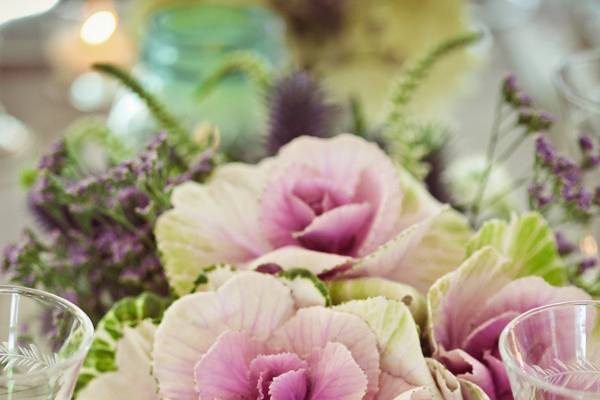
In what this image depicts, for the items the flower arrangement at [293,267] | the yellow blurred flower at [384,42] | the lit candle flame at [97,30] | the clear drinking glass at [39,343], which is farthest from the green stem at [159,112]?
the lit candle flame at [97,30]

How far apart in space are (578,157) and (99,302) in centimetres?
22

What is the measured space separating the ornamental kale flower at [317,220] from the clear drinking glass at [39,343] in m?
0.05

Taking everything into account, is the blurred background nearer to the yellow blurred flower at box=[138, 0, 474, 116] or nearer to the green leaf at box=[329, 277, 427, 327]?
the yellow blurred flower at box=[138, 0, 474, 116]

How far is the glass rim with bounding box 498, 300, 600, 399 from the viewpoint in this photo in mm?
250

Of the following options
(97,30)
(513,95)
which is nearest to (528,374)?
(513,95)

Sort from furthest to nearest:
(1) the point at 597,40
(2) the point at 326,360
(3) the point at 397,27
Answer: (1) the point at 597,40 < (3) the point at 397,27 < (2) the point at 326,360

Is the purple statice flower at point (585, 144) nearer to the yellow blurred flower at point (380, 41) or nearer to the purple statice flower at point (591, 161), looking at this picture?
the purple statice flower at point (591, 161)

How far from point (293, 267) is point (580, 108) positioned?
0.19 meters

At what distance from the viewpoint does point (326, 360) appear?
286 mm

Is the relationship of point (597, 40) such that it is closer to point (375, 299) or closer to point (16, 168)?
point (16, 168)

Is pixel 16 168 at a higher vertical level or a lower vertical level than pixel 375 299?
lower

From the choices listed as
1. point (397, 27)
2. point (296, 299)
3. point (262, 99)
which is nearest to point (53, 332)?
point (296, 299)

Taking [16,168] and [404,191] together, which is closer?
[404,191]

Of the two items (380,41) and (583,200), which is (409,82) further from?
(380,41)
